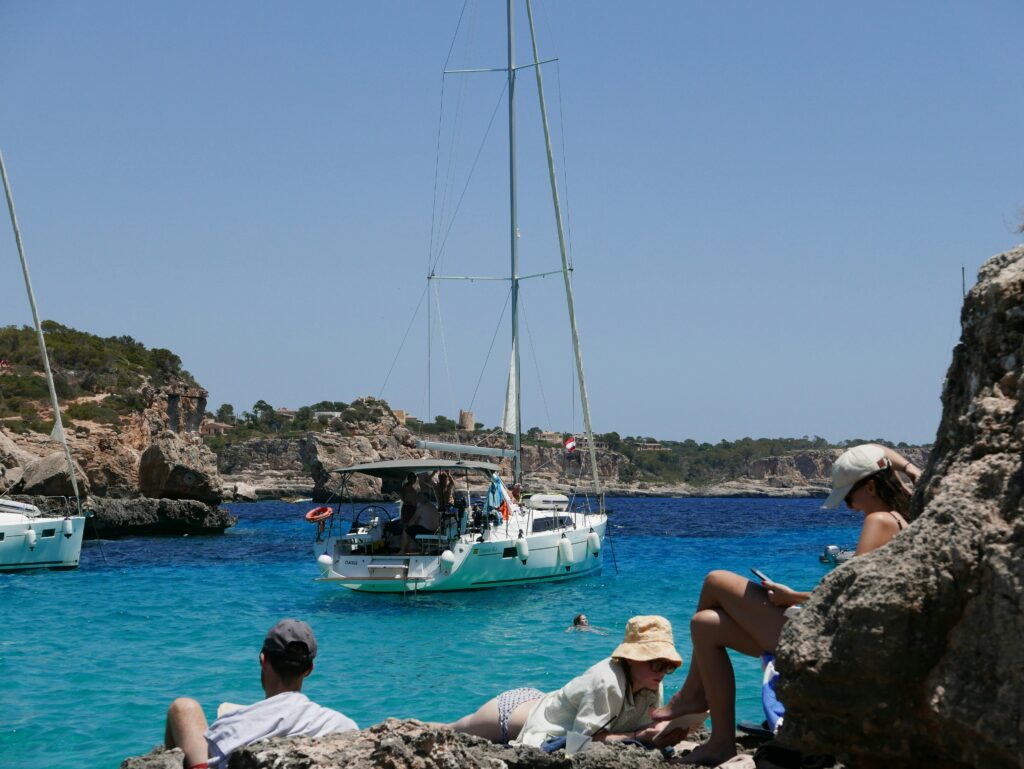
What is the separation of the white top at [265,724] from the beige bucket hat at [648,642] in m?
1.41

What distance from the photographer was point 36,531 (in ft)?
84.6

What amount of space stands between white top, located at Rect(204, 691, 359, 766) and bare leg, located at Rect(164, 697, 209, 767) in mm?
381

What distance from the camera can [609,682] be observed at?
492cm

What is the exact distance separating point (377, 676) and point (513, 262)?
51.4ft

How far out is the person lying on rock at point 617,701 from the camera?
4828 mm

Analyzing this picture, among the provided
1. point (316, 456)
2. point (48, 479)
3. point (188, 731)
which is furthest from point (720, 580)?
point (316, 456)

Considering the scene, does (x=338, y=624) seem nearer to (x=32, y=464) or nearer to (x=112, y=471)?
(x=32, y=464)

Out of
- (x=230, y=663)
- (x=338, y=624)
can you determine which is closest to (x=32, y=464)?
(x=338, y=624)

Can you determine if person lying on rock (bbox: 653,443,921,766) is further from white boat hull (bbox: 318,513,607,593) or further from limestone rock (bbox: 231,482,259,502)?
limestone rock (bbox: 231,482,259,502)

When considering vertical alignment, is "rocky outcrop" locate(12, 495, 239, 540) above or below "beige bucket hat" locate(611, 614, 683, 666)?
below

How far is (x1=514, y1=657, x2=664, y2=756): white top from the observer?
4.87 metres

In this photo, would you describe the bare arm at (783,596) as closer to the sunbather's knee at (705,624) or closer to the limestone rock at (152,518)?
the sunbather's knee at (705,624)

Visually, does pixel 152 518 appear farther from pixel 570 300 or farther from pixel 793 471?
pixel 793 471

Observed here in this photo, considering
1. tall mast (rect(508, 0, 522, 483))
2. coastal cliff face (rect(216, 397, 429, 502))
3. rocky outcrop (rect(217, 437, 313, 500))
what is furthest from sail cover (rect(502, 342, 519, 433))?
rocky outcrop (rect(217, 437, 313, 500))
